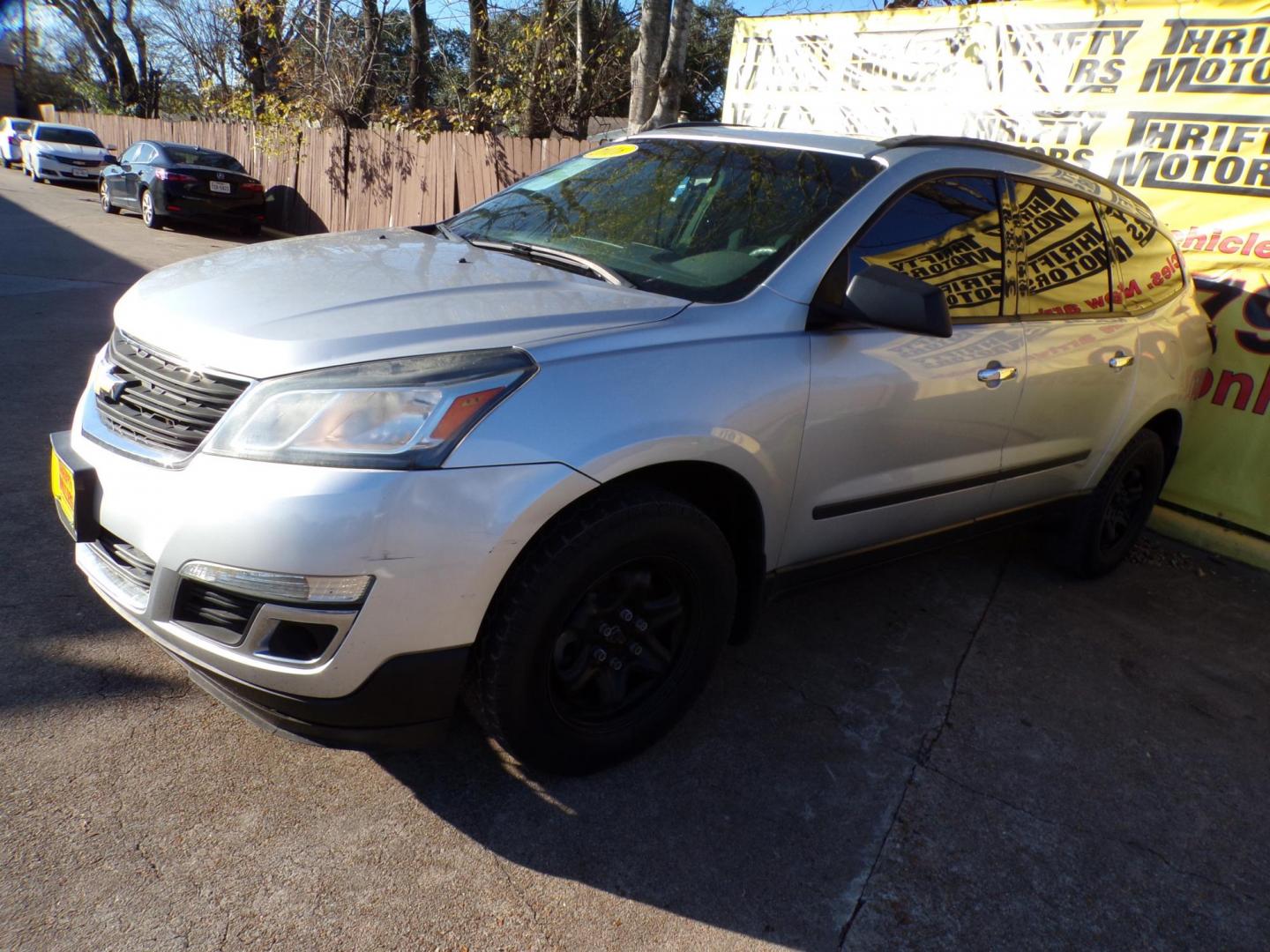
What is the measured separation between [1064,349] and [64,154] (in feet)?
76.9

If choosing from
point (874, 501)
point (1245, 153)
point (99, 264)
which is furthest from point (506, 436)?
point (99, 264)

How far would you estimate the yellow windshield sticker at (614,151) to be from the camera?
3.81 meters

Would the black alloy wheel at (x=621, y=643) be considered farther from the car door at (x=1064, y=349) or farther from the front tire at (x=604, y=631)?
the car door at (x=1064, y=349)

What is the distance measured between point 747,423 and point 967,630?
6.19 feet

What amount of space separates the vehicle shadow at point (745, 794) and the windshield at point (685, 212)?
137 cm

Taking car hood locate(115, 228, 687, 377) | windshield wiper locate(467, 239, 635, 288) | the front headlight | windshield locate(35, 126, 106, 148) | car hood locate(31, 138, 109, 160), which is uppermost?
windshield wiper locate(467, 239, 635, 288)

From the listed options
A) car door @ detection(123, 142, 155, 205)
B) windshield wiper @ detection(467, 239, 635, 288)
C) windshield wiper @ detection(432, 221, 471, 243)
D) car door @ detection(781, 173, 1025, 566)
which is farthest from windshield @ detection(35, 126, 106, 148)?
car door @ detection(781, 173, 1025, 566)

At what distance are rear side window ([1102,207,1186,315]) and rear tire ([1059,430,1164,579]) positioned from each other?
639 millimetres

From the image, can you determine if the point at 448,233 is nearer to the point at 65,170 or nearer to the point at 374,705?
the point at 374,705

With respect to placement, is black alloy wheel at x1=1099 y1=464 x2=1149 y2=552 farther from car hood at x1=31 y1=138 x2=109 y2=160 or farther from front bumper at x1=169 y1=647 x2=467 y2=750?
car hood at x1=31 y1=138 x2=109 y2=160

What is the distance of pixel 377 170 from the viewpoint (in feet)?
46.6

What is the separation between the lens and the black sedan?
14.4 m

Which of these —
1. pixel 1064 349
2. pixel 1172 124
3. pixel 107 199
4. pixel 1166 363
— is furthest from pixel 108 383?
pixel 107 199

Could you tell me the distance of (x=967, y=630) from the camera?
404cm
